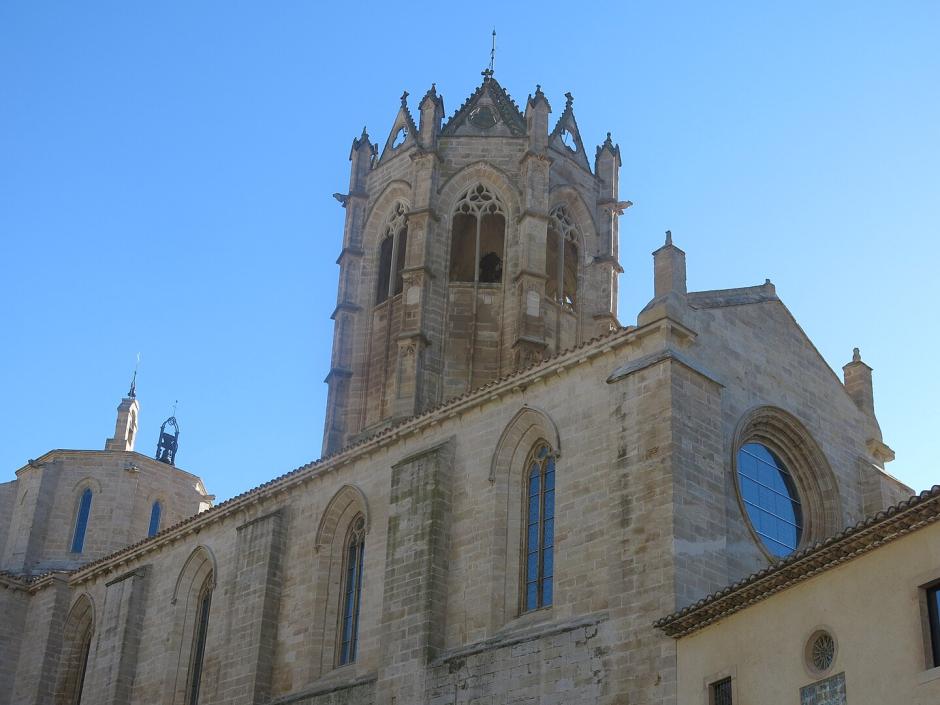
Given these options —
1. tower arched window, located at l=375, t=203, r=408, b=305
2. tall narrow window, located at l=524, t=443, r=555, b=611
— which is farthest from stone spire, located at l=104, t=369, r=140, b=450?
tall narrow window, located at l=524, t=443, r=555, b=611

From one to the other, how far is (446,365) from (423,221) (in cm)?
376

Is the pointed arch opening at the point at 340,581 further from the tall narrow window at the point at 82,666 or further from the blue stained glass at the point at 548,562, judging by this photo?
the tall narrow window at the point at 82,666

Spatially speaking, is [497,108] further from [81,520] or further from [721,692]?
[721,692]

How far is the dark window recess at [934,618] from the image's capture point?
45.5 feet

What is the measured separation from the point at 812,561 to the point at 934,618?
185 cm

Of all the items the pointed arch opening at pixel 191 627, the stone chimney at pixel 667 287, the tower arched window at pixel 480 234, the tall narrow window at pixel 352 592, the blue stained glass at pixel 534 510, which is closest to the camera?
the stone chimney at pixel 667 287

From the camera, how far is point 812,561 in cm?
1566

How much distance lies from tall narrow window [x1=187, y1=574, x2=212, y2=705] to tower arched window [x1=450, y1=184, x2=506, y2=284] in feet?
32.8

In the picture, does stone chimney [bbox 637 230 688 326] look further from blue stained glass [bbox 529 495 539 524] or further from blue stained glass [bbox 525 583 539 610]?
blue stained glass [bbox 525 583 539 610]

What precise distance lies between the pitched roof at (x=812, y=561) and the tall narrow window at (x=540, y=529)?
11.4ft

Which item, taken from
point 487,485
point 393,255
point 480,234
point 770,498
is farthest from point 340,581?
point 480,234

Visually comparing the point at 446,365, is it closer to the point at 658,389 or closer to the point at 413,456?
the point at 413,456

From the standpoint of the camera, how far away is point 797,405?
2319 centimetres

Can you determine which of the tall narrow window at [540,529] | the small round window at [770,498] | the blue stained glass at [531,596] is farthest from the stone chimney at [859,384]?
the blue stained glass at [531,596]
